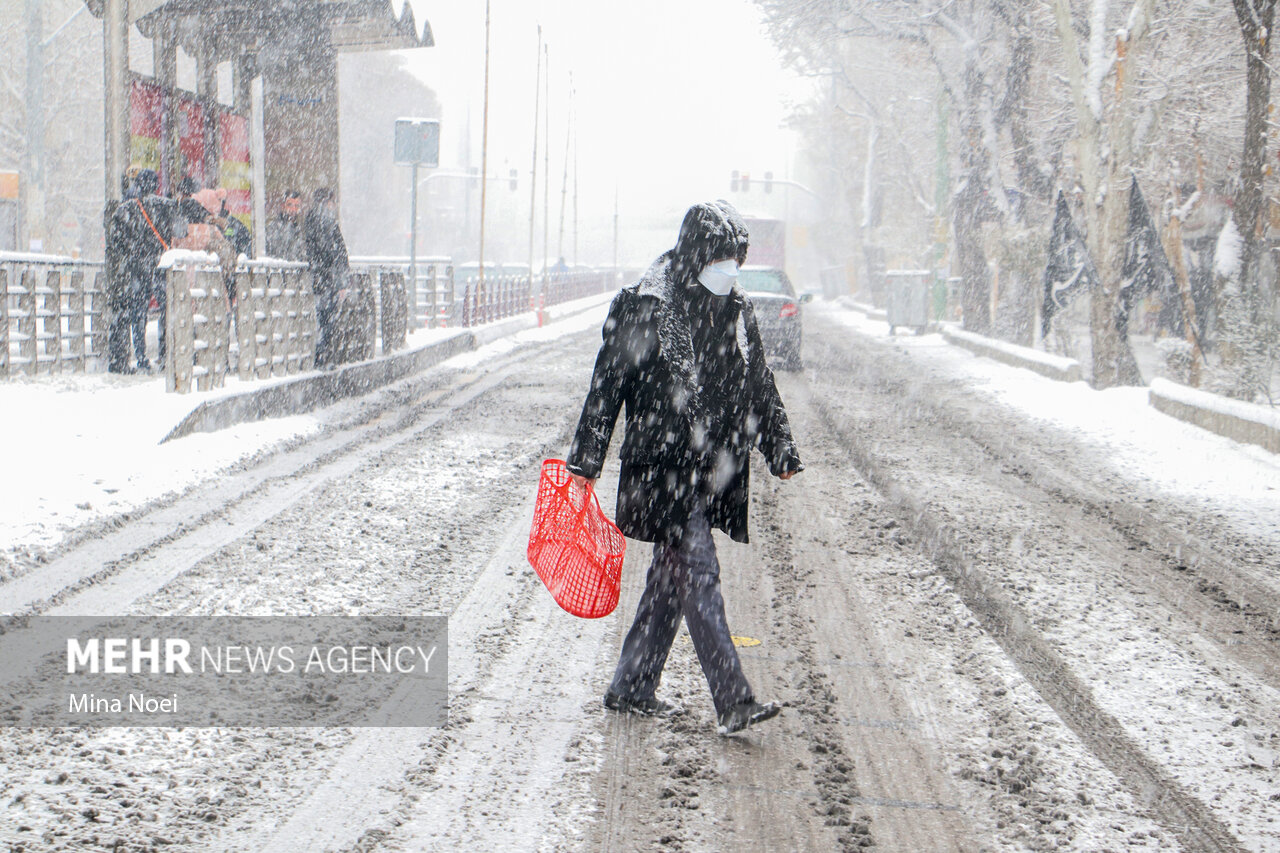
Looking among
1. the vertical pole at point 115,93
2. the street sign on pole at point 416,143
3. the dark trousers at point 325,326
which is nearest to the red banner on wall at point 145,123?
the vertical pole at point 115,93

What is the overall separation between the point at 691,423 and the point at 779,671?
122 cm

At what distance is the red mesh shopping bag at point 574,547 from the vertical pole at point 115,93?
10.0m

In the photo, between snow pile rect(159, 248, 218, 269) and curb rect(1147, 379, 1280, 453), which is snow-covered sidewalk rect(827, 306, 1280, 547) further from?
snow pile rect(159, 248, 218, 269)

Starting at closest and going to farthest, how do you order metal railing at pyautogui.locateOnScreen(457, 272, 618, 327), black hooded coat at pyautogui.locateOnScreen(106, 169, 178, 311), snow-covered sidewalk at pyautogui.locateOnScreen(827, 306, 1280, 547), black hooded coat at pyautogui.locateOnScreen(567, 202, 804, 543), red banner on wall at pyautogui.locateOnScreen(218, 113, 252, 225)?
black hooded coat at pyautogui.locateOnScreen(567, 202, 804, 543)
snow-covered sidewalk at pyautogui.locateOnScreen(827, 306, 1280, 547)
black hooded coat at pyautogui.locateOnScreen(106, 169, 178, 311)
red banner on wall at pyautogui.locateOnScreen(218, 113, 252, 225)
metal railing at pyautogui.locateOnScreen(457, 272, 618, 327)

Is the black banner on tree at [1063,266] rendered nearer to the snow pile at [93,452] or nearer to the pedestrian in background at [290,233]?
the pedestrian in background at [290,233]

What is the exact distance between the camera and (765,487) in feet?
27.7

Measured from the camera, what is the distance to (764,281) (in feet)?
59.8

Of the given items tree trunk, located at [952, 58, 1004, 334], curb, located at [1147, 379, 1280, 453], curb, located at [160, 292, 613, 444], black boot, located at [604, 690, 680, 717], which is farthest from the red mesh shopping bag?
tree trunk, located at [952, 58, 1004, 334]

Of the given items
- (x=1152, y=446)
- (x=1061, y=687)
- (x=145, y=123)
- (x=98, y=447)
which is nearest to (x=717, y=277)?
(x=1061, y=687)

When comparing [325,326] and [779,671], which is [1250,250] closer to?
A: [325,326]

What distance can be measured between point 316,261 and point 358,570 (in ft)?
27.3

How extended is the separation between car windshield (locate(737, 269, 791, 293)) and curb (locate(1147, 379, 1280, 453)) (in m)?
6.14

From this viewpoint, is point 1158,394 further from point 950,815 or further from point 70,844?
point 70,844

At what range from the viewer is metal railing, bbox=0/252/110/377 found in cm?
1223
